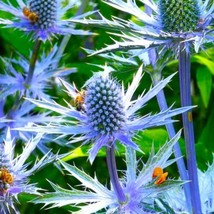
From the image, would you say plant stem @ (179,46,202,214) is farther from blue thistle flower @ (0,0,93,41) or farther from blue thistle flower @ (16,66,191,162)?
blue thistle flower @ (0,0,93,41)

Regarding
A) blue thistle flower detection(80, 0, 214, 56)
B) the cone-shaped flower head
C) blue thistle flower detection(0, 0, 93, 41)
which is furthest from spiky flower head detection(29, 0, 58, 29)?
the cone-shaped flower head

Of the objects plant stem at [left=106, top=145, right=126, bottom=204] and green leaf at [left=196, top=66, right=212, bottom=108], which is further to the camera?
green leaf at [left=196, top=66, right=212, bottom=108]

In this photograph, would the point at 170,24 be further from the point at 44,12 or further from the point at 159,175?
the point at 44,12

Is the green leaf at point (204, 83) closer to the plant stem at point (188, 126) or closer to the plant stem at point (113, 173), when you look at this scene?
the plant stem at point (188, 126)

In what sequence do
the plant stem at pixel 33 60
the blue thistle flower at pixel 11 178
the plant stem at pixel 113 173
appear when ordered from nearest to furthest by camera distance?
1. the plant stem at pixel 113 173
2. the blue thistle flower at pixel 11 178
3. the plant stem at pixel 33 60

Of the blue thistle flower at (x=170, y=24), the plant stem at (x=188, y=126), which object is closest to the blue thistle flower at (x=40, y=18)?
the blue thistle flower at (x=170, y=24)

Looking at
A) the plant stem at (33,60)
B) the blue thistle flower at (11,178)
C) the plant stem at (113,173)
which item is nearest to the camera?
the plant stem at (113,173)

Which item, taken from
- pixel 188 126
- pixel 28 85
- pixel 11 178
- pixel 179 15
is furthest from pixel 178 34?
pixel 28 85
